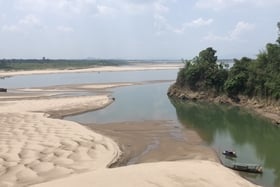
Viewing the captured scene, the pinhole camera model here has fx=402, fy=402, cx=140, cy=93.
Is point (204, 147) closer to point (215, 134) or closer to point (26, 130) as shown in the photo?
point (215, 134)

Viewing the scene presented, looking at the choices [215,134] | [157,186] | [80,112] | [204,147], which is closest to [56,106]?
[80,112]

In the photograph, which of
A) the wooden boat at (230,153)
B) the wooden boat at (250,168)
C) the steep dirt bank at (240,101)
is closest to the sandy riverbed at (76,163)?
the wooden boat at (250,168)

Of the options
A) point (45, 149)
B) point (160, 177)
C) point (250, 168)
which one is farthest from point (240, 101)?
point (160, 177)

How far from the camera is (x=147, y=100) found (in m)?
74.9

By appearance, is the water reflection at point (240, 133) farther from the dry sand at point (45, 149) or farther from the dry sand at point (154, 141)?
the dry sand at point (45, 149)

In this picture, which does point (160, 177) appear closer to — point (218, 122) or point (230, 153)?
point (230, 153)

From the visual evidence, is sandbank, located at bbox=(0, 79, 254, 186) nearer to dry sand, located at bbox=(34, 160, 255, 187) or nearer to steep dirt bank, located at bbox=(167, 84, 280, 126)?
dry sand, located at bbox=(34, 160, 255, 187)

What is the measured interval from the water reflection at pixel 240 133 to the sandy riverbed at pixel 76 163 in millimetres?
3160

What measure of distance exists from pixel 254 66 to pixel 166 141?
109ft

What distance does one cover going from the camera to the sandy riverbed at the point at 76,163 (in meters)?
25.0

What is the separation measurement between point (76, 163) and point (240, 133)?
2357 centimetres

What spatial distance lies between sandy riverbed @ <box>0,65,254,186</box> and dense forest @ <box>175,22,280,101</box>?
911 inches

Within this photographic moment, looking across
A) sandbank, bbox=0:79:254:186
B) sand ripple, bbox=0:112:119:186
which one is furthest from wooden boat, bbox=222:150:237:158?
sand ripple, bbox=0:112:119:186

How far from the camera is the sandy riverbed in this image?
82.1 feet
